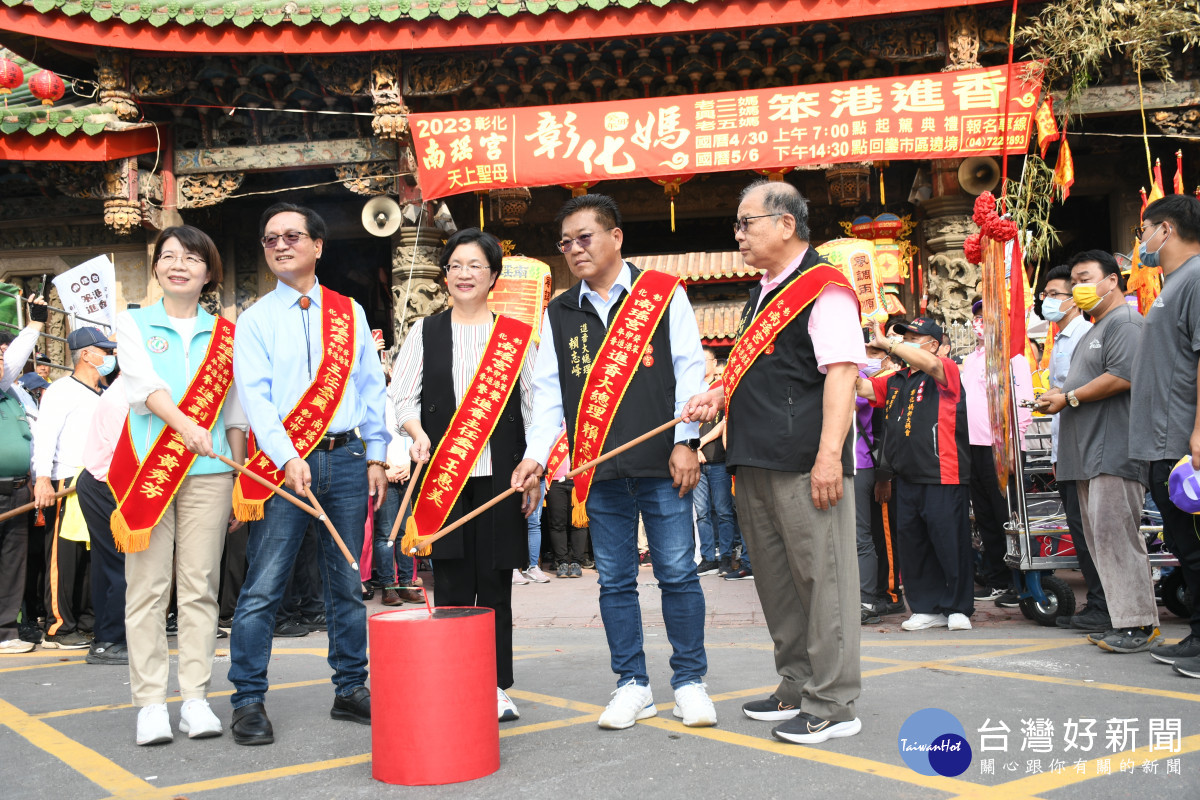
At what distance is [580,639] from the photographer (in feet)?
18.9

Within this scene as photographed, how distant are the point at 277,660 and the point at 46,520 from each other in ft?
7.55

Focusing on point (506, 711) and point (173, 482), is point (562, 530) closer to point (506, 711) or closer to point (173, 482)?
point (506, 711)

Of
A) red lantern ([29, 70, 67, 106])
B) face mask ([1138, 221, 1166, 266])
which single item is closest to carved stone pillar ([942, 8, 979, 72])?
face mask ([1138, 221, 1166, 266])

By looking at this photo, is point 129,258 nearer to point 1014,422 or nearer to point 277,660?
point 277,660

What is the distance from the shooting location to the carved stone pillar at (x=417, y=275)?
402 inches

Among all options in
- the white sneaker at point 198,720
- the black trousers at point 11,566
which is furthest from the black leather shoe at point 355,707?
the black trousers at point 11,566

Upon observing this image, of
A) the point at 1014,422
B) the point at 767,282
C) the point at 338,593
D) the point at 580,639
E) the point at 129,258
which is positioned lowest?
the point at 580,639

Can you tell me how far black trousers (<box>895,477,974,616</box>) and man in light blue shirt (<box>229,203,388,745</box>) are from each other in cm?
327

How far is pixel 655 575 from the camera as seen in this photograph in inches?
141

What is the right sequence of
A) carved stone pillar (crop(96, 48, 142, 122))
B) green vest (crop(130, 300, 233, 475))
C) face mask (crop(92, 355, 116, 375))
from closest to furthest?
green vest (crop(130, 300, 233, 475)) → face mask (crop(92, 355, 116, 375)) → carved stone pillar (crop(96, 48, 142, 122))

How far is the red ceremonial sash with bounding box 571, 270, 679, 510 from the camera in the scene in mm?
3594

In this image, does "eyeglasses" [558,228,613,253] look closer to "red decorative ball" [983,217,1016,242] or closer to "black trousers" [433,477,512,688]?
"black trousers" [433,477,512,688]

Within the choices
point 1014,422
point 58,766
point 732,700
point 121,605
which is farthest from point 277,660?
point 1014,422

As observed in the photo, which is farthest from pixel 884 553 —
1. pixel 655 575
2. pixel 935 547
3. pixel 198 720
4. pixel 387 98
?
pixel 387 98
